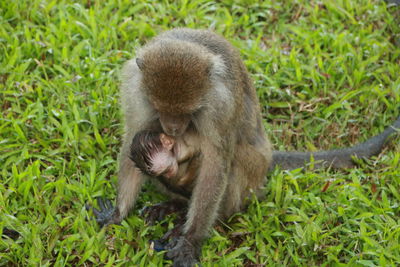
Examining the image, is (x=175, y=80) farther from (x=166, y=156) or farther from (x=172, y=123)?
(x=166, y=156)

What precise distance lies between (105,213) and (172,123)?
44.8 inches

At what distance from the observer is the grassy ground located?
4809mm

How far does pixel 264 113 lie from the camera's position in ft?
20.7

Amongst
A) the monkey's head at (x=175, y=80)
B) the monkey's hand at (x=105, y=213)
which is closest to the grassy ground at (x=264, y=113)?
the monkey's hand at (x=105, y=213)

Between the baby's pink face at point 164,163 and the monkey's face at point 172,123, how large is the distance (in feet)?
0.89

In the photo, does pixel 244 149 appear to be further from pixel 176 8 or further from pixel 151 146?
pixel 176 8

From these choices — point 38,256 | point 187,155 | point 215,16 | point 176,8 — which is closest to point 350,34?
point 215,16

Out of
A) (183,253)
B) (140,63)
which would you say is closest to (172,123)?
(140,63)

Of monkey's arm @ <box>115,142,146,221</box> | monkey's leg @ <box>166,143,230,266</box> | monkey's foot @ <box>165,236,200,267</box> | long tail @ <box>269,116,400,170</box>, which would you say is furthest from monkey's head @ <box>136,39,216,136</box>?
long tail @ <box>269,116,400,170</box>

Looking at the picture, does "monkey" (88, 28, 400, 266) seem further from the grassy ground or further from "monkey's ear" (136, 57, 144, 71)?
the grassy ground

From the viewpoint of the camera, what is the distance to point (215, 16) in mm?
7113

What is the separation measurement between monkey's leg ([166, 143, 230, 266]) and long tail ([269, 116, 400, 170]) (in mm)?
885

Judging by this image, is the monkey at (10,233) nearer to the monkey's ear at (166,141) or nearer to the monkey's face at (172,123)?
the monkey's ear at (166,141)

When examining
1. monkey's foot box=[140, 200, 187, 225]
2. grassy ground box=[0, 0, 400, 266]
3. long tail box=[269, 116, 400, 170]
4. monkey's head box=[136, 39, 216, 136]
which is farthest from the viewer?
→ long tail box=[269, 116, 400, 170]
